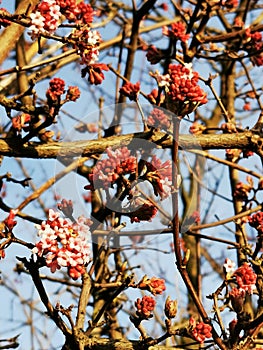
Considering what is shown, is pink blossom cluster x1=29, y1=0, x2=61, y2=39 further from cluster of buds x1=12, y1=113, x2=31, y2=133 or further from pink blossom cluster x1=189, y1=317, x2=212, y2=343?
pink blossom cluster x1=189, y1=317, x2=212, y2=343

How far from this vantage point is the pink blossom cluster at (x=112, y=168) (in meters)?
1.93

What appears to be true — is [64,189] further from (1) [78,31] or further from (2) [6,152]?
(1) [78,31]

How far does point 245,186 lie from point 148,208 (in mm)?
1572

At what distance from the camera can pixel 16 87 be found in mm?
3631

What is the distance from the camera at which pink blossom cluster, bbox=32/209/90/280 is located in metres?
1.73

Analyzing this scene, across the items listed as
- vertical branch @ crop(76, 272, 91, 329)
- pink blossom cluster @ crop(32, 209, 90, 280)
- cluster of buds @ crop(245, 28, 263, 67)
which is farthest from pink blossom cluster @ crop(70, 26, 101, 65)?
cluster of buds @ crop(245, 28, 263, 67)

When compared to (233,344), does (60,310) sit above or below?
above

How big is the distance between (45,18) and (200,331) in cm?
120

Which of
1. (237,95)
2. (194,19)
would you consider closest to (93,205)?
(194,19)

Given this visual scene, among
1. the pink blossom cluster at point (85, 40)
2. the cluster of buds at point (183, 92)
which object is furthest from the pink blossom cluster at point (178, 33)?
the cluster of buds at point (183, 92)

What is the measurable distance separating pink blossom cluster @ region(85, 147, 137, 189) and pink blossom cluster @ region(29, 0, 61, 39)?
524 millimetres

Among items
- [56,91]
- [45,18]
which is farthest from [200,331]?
[45,18]

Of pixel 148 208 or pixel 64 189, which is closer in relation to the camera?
pixel 148 208

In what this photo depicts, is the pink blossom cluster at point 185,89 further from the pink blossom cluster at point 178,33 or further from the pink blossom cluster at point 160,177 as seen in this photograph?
the pink blossom cluster at point 178,33
